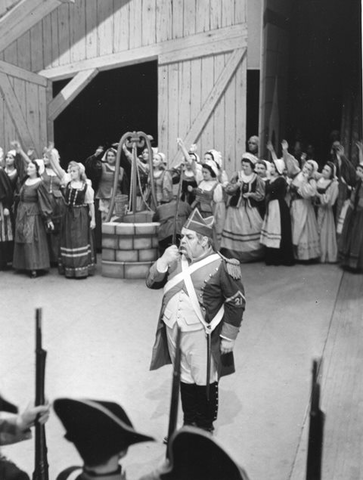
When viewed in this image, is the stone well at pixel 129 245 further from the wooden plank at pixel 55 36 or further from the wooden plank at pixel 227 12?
the wooden plank at pixel 227 12

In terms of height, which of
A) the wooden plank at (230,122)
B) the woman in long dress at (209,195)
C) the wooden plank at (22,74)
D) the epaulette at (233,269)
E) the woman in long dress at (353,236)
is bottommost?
the woman in long dress at (353,236)

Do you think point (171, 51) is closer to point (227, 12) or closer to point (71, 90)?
point (227, 12)

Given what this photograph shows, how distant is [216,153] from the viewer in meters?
3.53

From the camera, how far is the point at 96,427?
→ 1772 mm

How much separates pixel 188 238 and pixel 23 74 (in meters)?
1.10

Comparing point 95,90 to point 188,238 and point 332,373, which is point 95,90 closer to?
point 188,238

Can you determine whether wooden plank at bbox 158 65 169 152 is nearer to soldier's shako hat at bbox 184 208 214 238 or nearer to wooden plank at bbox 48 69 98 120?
wooden plank at bbox 48 69 98 120

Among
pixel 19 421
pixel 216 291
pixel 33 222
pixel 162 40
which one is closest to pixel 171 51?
pixel 162 40

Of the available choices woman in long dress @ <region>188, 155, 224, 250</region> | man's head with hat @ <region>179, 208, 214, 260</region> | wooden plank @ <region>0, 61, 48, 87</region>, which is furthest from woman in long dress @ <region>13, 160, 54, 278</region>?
man's head with hat @ <region>179, 208, 214, 260</region>

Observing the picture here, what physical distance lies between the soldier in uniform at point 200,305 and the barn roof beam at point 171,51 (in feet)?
2.22

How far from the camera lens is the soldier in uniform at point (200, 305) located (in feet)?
9.50

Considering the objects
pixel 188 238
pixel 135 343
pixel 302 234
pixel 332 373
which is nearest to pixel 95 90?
pixel 188 238

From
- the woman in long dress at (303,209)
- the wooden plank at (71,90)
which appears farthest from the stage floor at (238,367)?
the wooden plank at (71,90)

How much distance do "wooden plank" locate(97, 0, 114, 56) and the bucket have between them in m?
1.49
